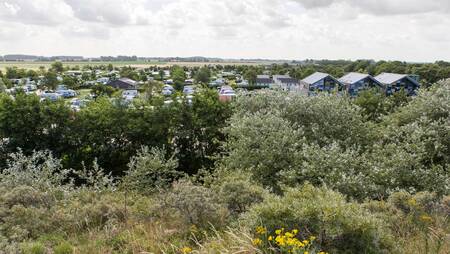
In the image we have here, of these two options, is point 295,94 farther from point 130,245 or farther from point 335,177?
point 130,245

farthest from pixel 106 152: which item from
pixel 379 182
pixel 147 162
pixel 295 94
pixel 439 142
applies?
pixel 439 142

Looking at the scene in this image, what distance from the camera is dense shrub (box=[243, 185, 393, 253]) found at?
3.84m

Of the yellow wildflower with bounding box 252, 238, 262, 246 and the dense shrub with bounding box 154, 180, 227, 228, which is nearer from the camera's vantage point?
the yellow wildflower with bounding box 252, 238, 262, 246

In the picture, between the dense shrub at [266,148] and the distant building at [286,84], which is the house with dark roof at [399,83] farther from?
the dense shrub at [266,148]

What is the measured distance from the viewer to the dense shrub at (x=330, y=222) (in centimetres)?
384

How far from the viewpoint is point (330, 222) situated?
12.6ft

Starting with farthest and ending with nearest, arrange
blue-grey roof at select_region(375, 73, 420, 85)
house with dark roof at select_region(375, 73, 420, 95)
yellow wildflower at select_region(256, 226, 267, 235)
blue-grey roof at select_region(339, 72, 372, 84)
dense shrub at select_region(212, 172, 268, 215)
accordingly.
Result: blue-grey roof at select_region(339, 72, 372, 84), blue-grey roof at select_region(375, 73, 420, 85), house with dark roof at select_region(375, 73, 420, 95), dense shrub at select_region(212, 172, 268, 215), yellow wildflower at select_region(256, 226, 267, 235)

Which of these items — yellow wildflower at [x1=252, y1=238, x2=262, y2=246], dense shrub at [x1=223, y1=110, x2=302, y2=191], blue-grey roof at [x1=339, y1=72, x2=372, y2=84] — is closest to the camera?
yellow wildflower at [x1=252, y1=238, x2=262, y2=246]

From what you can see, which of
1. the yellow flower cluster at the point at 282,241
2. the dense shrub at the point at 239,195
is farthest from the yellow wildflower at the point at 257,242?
the dense shrub at the point at 239,195

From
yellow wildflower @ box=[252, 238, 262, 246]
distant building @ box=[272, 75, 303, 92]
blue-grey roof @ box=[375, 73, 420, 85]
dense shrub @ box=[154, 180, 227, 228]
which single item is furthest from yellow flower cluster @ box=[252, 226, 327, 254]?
blue-grey roof @ box=[375, 73, 420, 85]

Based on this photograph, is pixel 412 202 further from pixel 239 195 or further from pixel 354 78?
pixel 354 78

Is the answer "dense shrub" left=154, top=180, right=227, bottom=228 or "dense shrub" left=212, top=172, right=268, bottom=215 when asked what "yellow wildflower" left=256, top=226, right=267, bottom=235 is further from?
"dense shrub" left=212, top=172, right=268, bottom=215

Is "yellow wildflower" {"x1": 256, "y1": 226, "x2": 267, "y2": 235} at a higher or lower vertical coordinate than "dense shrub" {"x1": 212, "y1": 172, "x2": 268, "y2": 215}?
higher

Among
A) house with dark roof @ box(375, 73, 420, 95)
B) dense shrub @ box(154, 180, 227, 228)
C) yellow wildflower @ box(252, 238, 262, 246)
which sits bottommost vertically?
house with dark roof @ box(375, 73, 420, 95)
